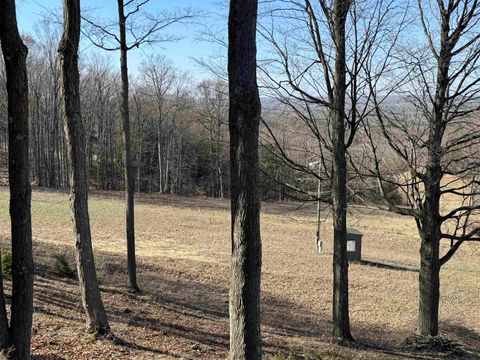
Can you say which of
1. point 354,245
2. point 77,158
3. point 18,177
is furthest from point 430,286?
point 354,245

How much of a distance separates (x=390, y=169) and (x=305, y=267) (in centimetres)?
789

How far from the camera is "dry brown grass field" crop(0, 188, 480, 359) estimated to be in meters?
6.39

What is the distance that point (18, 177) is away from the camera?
4.04 meters

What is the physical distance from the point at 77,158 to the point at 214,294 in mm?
6535

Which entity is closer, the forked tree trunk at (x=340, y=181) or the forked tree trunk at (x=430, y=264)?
the forked tree trunk at (x=340, y=181)

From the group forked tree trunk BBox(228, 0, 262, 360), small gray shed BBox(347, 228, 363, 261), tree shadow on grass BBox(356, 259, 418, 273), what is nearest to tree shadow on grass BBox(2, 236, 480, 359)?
forked tree trunk BBox(228, 0, 262, 360)

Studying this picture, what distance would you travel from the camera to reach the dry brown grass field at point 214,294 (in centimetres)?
639

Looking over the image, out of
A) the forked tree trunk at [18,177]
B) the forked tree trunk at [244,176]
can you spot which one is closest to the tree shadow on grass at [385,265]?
the forked tree trunk at [244,176]

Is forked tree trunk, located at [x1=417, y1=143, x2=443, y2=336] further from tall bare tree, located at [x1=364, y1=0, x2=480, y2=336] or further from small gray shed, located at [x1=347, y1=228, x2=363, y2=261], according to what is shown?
small gray shed, located at [x1=347, y1=228, x2=363, y2=261]

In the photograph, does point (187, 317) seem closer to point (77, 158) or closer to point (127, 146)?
point (127, 146)

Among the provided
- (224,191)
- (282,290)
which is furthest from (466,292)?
(224,191)

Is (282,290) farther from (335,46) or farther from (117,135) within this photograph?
(117,135)

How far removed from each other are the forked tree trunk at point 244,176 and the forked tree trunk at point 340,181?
141 inches

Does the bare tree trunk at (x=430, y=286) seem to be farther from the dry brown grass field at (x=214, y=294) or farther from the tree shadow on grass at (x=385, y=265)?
the tree shadow on grass at (x=385, y=265)
